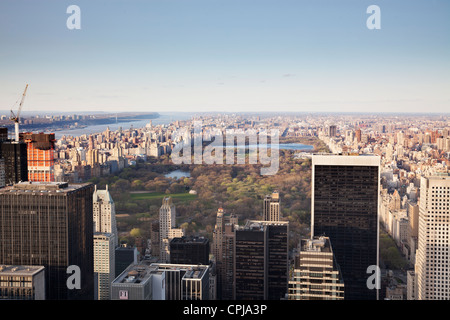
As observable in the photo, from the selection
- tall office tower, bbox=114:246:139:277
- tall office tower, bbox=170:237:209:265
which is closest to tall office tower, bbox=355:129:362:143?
tall office tower, bbox=170:237:209:265

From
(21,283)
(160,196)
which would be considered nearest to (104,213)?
(160,196)

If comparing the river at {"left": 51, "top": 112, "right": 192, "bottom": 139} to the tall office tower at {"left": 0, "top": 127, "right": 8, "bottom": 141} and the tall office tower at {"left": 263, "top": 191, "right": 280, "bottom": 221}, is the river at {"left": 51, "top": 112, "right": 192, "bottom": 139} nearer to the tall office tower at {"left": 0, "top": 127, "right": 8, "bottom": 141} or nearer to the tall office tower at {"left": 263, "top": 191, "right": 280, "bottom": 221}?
the tall office tower at {"left": 0, "top": 127, "right": 8, "bottom": 141}

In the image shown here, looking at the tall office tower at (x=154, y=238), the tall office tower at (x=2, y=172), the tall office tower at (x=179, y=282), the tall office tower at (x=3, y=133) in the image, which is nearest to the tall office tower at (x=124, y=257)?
the tall office tower at (x=154, y=238)

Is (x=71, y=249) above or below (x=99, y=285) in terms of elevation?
above

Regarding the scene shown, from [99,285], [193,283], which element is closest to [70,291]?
[99,285]

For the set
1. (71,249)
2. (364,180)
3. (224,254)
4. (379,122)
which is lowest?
(224,254)
